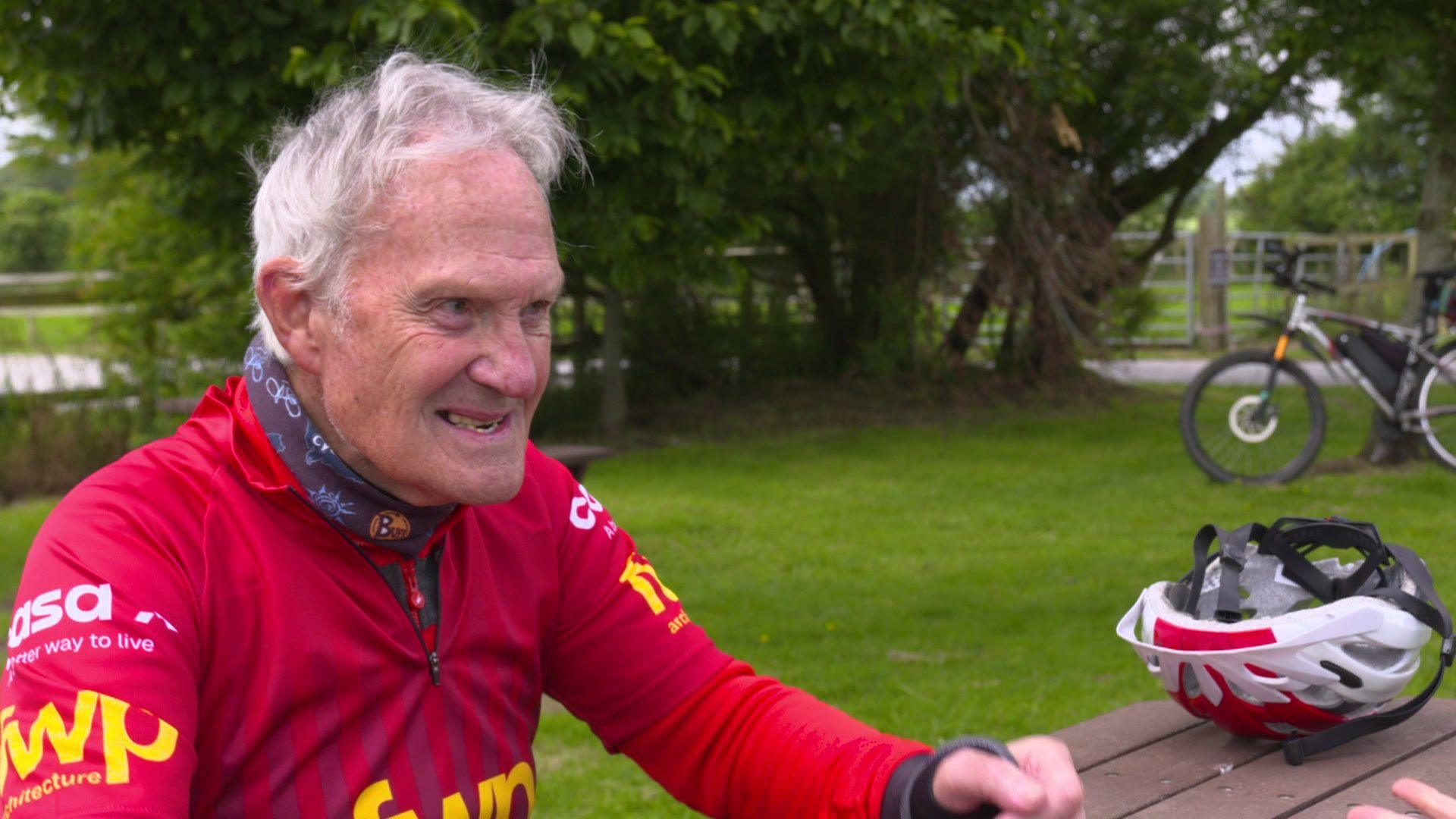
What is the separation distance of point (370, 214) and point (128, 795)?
2.16 feet

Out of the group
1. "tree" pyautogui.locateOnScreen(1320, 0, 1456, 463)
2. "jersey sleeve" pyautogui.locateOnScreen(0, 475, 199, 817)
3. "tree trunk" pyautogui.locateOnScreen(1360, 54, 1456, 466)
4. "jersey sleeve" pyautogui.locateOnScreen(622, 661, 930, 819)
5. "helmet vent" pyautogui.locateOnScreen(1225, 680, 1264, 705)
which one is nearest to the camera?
"jersey sleeve" pyautogui.locateOnScreen(0, 475, 199, 817)

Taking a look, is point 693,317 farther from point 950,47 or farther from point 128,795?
point 128,795

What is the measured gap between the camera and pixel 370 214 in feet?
5.58

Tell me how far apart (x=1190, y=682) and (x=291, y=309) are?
1.52 metres

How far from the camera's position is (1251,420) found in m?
8.62

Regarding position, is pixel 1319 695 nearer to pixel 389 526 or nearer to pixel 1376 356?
pixel 389 526

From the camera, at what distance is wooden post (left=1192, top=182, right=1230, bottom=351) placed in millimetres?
17922

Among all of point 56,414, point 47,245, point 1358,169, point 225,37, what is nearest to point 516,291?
point 225,37

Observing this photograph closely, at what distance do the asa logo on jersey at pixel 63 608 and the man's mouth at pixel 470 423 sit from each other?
0.41 m

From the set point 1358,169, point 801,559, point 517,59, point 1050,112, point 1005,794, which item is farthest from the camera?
point 1358,169

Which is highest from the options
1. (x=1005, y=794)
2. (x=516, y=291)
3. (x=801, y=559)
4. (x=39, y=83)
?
(x=39, y=83)

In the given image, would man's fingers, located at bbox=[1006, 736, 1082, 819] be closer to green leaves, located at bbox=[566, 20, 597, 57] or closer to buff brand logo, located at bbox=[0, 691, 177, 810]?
buff brand logo, located at bbox=[0, 691, 177, 810]

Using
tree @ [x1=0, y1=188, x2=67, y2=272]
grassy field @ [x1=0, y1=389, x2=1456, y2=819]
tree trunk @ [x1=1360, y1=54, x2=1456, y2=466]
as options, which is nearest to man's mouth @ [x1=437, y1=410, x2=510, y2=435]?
grassy field @ [x1=0, y1=389, x2=1456, y2=819]

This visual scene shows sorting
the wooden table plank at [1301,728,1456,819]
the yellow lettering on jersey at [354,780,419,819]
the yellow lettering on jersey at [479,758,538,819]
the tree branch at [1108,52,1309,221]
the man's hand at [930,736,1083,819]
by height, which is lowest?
the wooden table plank at [1301,728,1456,819]
